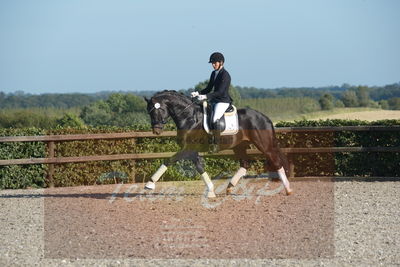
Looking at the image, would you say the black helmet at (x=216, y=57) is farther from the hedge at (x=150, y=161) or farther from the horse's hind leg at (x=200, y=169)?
the hedge at (x=150, y=161)

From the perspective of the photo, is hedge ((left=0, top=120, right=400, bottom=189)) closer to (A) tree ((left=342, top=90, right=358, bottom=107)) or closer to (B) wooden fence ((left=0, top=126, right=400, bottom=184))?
(B) wooden fence ((left=0, top=126, right=400, bottom=184))

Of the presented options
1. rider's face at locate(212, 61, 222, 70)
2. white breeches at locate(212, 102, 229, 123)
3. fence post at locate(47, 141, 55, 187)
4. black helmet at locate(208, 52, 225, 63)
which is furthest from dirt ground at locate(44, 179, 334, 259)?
black helmet at locate(208, 52, 225, 63)

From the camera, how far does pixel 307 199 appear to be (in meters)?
13.1

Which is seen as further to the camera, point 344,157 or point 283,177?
point 344,157

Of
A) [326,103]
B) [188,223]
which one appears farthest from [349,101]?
[188,223]

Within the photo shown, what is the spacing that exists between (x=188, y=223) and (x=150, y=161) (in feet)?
20.9

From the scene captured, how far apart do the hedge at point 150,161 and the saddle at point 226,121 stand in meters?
3.94

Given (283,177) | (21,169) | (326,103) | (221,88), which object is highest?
(221,88)

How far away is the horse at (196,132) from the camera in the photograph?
1270 cm

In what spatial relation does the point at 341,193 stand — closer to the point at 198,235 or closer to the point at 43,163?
the point at 198,235

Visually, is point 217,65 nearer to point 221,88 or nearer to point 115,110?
point 221,88

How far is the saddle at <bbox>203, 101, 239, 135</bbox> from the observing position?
12992 mm

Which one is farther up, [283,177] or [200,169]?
[200,169]

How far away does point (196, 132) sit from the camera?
1298 cm
